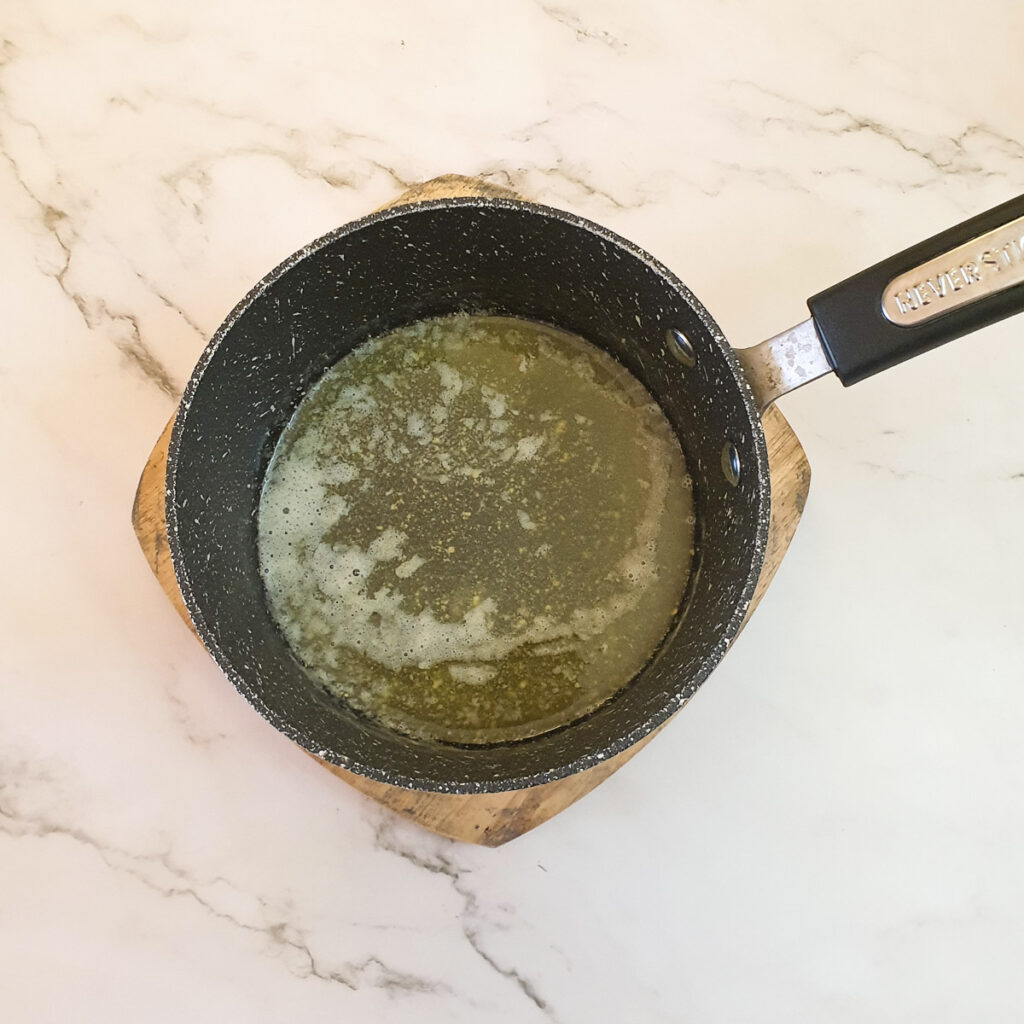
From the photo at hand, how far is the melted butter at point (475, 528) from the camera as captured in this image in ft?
2.80

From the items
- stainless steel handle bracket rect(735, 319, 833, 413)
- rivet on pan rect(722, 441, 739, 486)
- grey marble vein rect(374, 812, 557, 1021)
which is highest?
stainless steel handle bracket rect(735, 319, 833, 413)

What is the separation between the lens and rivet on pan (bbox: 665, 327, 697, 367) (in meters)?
0.77

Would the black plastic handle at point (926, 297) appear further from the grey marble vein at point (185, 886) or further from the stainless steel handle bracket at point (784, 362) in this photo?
the grey marble vein at point (185, 886)

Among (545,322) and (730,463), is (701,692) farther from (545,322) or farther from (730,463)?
(545,322)

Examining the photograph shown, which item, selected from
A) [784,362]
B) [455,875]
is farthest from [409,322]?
[455,875]

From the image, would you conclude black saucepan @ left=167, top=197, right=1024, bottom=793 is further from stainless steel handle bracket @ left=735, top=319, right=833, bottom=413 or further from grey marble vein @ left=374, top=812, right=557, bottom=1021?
grey marble vein @ left=374, top=812, right=557, bottom=1021

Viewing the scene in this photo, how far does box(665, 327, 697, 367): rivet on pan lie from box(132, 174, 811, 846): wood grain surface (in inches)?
3.4

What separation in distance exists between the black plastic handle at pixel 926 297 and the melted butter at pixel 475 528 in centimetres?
25

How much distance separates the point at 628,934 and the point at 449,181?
75 cm

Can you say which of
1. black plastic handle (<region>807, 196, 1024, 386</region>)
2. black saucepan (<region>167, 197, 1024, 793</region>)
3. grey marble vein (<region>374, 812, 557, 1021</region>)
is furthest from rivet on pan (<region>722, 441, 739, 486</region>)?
grey marble vein (<region>374, 812, 557, 1021</region>)

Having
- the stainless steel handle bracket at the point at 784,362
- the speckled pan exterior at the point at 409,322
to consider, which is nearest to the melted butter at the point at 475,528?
the speckled pan exterior at the point at 409,322

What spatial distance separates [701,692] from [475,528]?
281mm

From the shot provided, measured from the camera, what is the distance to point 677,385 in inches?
32.8

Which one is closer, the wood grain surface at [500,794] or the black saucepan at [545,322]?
the black saucepan at [545,322]
